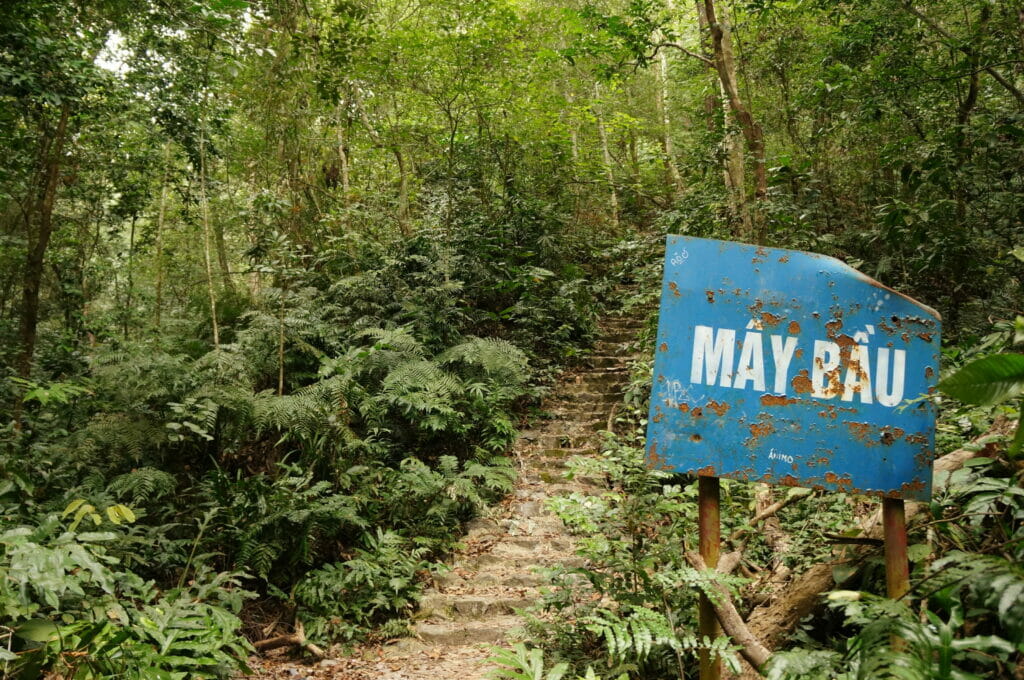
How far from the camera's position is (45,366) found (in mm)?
7398

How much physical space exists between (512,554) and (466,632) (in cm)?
102

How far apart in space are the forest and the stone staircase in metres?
0.03

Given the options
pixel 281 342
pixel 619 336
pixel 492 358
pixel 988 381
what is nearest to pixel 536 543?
pixel 492 358

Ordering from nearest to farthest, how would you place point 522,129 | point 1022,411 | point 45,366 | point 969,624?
1. point 1022,411
2. point 969,624
3. point 45,366
4. point 522,129

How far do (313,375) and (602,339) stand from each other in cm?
455

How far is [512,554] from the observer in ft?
17.3

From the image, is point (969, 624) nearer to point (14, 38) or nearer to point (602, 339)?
point (14, 38)

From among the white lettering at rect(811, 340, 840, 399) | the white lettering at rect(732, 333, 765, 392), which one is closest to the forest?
the white lettering at rect(811, 340, 840, 399)

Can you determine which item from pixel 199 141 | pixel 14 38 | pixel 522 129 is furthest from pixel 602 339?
pixel 14 38

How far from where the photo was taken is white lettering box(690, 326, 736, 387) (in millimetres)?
2117

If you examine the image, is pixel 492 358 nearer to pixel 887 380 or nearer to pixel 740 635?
pixel 740 635

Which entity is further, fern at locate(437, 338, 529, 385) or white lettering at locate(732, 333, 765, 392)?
fern at locate(437, 338, 529, 385)

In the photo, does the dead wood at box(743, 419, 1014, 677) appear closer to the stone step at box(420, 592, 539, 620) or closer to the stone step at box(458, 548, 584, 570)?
the stone step at box(420, 592, 539, 620)

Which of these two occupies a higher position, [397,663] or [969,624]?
[969,624]
